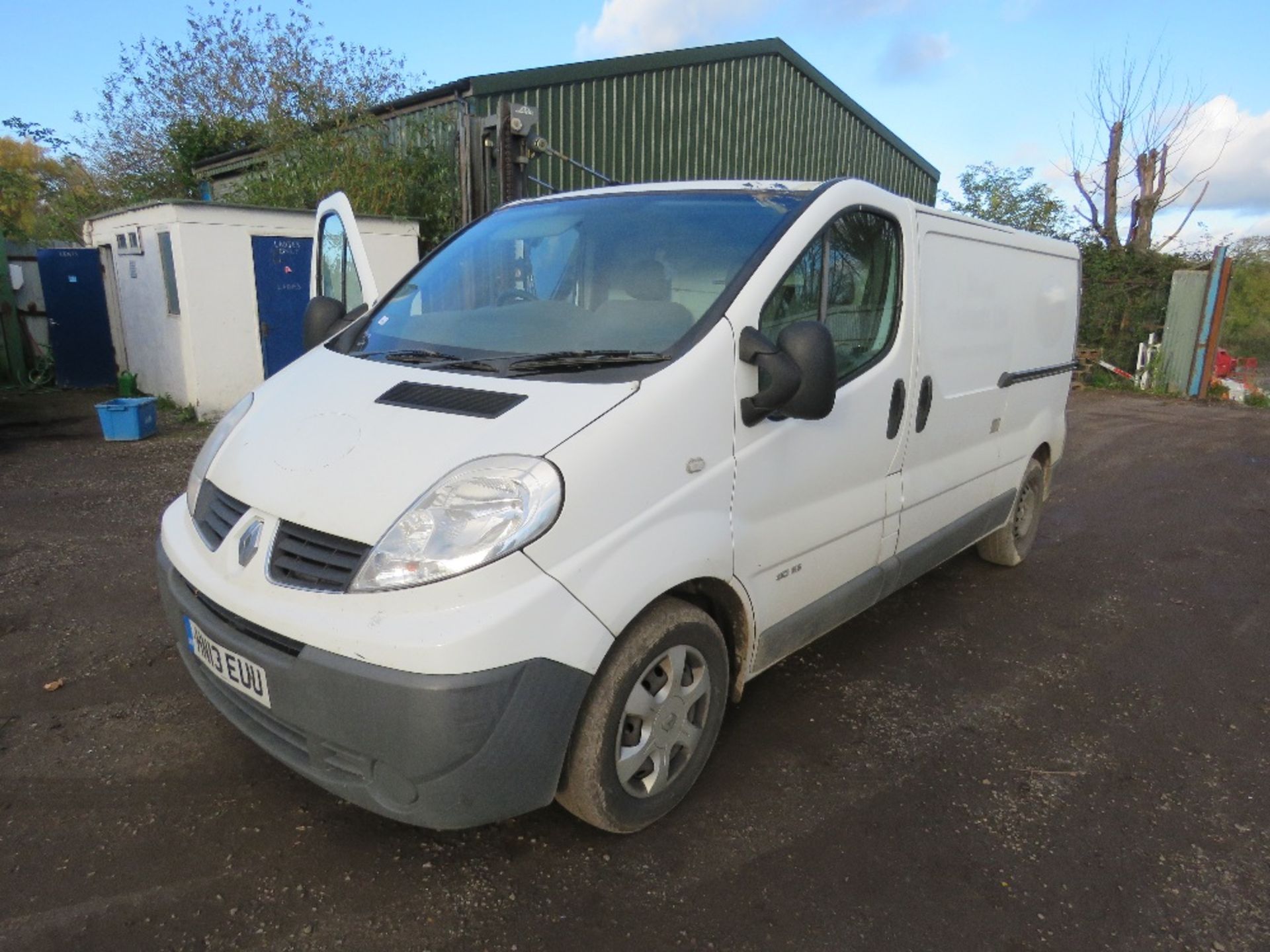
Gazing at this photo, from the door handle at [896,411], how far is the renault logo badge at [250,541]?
2.24 metres

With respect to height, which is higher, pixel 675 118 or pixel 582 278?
pixel 675 118

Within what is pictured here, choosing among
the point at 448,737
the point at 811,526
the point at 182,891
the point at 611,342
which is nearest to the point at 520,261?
the point at 611,342

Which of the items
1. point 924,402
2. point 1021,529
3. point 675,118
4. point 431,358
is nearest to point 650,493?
point 431,358

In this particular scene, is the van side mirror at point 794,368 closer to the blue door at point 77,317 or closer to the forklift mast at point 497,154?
the forklift mast at point 497,154

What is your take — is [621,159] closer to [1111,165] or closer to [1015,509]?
[1015,509]

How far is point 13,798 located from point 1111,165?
22466 millimetres

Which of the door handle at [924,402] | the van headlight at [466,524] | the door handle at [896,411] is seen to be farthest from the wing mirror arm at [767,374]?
the door handle at [924,402]

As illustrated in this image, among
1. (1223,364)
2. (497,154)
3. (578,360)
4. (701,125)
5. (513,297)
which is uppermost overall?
(701,125)

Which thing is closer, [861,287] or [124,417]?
[861,287]

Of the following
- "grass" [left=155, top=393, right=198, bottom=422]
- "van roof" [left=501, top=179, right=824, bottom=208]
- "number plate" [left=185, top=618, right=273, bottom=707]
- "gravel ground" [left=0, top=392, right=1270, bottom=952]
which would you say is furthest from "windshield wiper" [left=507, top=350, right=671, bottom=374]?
"grass" [left=155, top=393, right=198, bottom=422]

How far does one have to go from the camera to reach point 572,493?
204 cm

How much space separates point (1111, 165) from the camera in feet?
62.1

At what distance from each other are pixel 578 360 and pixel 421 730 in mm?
1127

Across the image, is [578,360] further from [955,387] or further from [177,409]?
[177,409]
